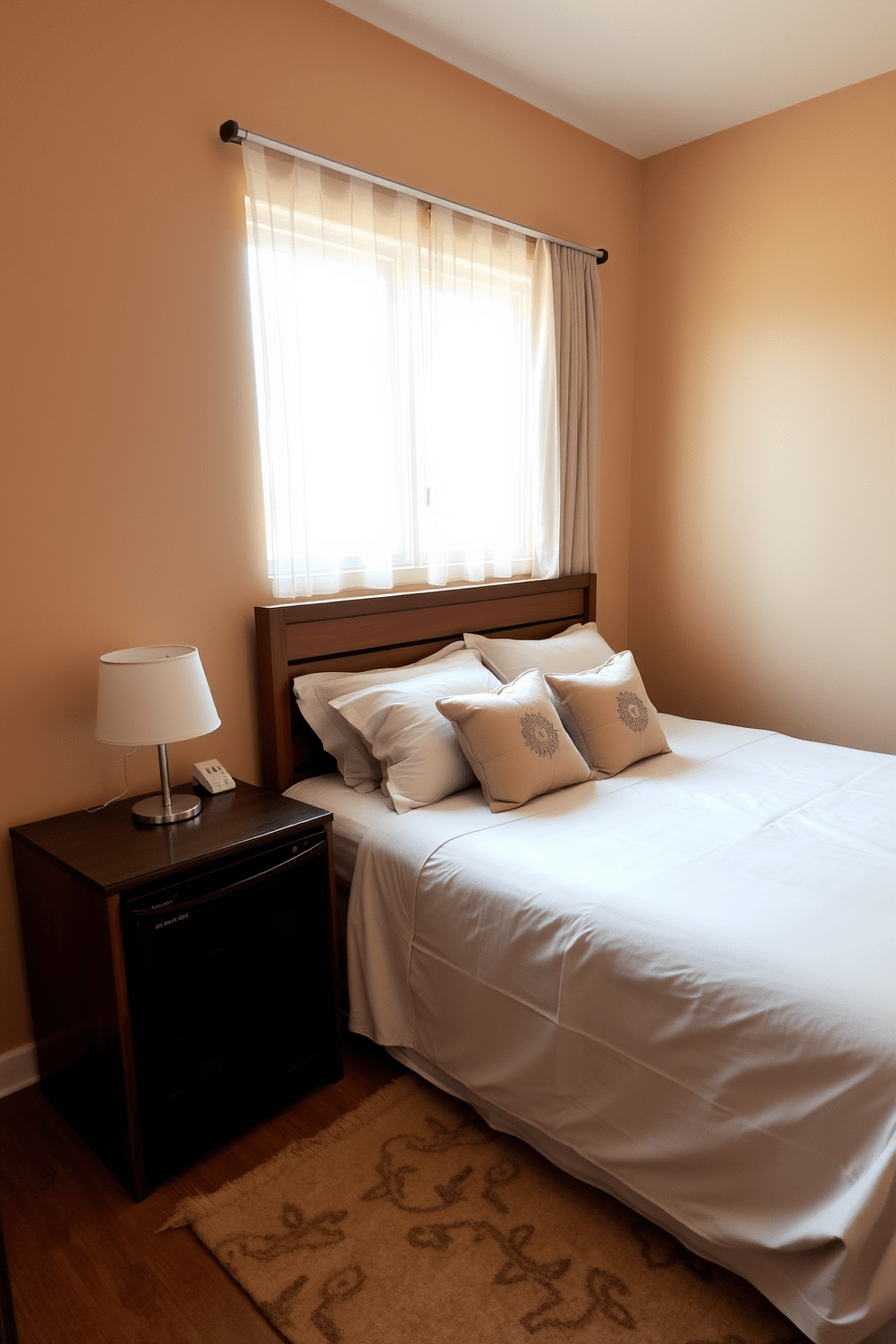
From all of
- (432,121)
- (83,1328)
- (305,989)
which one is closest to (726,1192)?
(305,989)

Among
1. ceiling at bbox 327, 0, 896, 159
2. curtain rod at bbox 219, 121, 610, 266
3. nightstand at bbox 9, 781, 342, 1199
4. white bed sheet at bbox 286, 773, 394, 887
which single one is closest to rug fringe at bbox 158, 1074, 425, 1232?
nightstand at bbox 9, 781, 342, 1199

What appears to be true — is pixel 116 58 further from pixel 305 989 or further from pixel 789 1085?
pixel 789 1085

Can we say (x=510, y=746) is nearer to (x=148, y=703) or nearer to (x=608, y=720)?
(x=608, y=720)

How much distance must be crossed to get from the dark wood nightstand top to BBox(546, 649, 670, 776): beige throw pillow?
90 cm

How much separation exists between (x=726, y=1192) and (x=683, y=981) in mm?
353

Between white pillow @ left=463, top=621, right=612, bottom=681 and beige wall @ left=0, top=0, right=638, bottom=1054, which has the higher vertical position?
beige wall @ left=0, top=0, right=638, bottom=1054

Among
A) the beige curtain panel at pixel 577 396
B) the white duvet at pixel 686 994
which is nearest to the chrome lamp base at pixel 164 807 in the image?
the white duvet at pixel 686 994

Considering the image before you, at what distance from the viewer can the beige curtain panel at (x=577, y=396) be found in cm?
325

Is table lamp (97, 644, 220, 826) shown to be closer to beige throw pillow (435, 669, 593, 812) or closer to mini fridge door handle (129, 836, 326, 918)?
mini fridge door handle (129, 836, 326, 918)

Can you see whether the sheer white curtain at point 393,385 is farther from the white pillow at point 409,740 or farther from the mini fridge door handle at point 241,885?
the mini fridge door handle at point 241,885

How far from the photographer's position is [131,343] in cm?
212

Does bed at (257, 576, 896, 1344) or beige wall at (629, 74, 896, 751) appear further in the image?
beige wall at (629, 74, 896, 751)

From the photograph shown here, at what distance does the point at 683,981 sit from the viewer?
152 centimetres

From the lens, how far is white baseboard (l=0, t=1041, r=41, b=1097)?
206 cm
